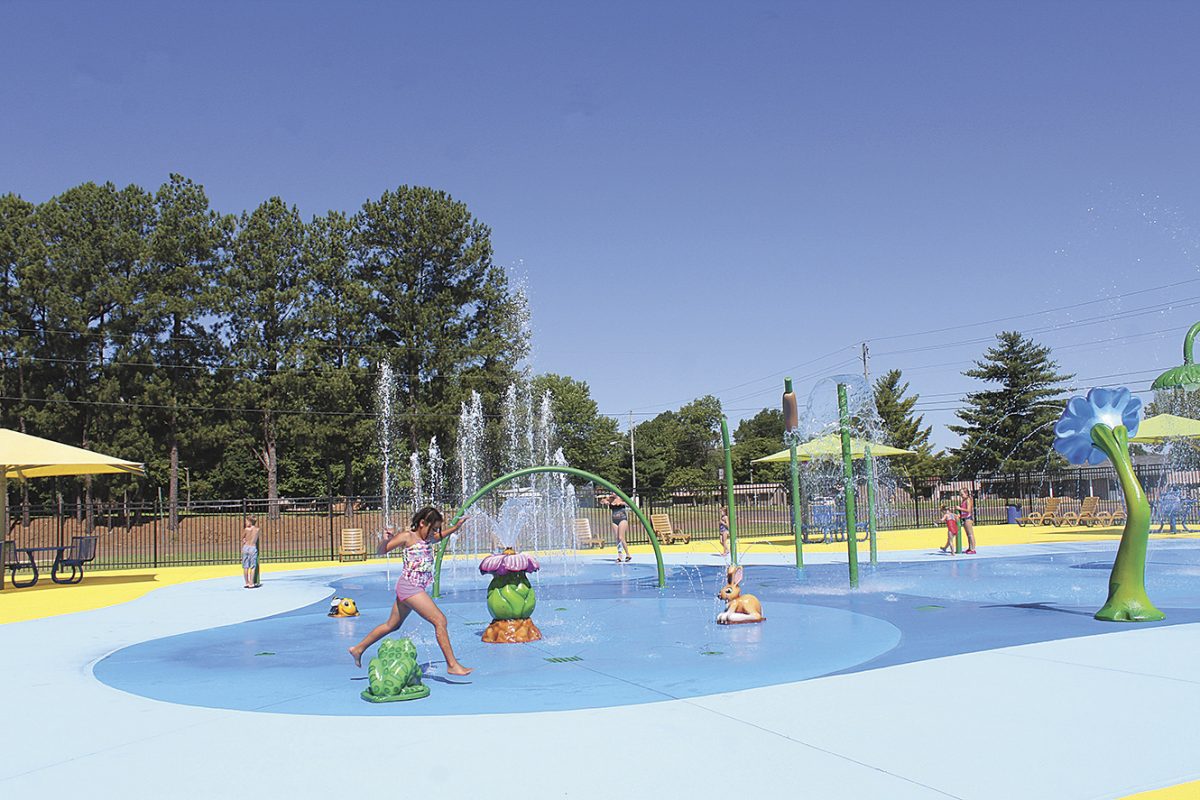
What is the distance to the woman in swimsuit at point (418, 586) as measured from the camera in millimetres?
7742

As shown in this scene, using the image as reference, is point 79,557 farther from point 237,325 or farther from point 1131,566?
point 237,325

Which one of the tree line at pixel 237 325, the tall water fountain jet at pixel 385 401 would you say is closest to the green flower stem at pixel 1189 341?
the tree line at pixel 237 325

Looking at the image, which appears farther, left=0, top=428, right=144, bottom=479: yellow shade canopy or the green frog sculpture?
left=0, top=428, right=144, bottom=479: yellow shade canopy

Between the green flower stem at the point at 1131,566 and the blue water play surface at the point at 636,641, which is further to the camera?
the green flower stem at the point at 1131,566

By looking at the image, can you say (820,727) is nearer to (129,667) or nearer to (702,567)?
(129,667)

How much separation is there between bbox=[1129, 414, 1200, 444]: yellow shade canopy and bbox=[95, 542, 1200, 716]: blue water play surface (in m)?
9.53

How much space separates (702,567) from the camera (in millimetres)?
20578

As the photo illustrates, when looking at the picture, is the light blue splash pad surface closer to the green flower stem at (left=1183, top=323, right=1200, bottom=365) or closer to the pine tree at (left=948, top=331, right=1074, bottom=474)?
the green flower stem at (left=1183, top=323, right=1200, bottom=365)

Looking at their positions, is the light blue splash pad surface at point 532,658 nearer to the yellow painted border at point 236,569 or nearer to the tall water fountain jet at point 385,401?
the yellow painted border at point 236,569

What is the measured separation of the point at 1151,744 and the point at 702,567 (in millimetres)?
15673

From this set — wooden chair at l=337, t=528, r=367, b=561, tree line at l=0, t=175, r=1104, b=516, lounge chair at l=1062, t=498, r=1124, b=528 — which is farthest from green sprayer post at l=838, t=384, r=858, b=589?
tree line at l=0, t=175, r=1104, b=516

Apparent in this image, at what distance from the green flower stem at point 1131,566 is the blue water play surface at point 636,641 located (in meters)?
0.29

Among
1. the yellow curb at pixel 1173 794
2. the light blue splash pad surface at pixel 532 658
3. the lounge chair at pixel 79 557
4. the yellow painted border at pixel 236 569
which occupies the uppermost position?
the lounge chair at pixel 79 557

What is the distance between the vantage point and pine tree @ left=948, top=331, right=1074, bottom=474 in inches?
2178
